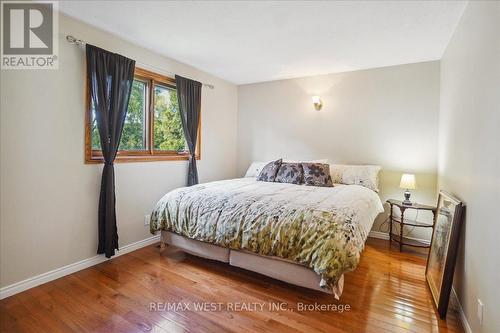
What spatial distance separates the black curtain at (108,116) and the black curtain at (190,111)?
85cm

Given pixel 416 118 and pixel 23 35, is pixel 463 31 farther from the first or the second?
pixel 23 35

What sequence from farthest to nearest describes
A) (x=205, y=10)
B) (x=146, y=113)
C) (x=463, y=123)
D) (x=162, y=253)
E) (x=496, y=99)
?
(x=146, y=113), (x=162, y=253), (x=205, y=10), (x=463, y=123), (x=496, y=99)

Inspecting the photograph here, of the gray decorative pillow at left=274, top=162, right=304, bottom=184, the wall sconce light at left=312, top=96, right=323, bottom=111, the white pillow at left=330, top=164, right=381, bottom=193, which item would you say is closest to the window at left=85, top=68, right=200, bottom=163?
the gray decorative pillow at left=274, top=162, right=304, bottom=184

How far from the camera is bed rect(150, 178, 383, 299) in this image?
173cm

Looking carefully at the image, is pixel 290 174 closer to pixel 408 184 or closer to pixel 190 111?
pixel 408 184

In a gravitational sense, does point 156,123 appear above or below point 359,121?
below

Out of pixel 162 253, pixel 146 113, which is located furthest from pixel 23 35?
pixel 162 253

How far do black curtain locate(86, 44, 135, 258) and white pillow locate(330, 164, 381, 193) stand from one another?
108 inches

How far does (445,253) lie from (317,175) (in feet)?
4.88

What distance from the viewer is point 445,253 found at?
73.9 inches

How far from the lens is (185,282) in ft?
7.07

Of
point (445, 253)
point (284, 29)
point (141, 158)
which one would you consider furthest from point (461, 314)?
point (141, 158)

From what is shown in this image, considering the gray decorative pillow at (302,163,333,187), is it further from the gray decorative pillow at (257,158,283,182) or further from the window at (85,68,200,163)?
A: the window at (85,68,200,163)

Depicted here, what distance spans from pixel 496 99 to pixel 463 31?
1144 mm
